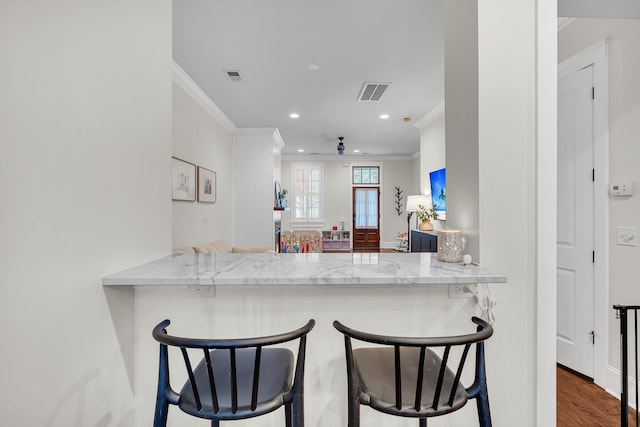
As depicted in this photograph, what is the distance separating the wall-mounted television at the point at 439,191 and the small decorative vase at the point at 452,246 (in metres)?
3.48

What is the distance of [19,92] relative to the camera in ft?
3.23

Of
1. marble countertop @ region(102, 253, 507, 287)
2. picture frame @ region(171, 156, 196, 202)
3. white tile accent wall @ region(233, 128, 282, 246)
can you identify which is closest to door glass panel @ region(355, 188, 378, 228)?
white tile accent wall @ region(233, 128, 282, 246)

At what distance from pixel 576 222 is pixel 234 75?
Answer: 3.66m

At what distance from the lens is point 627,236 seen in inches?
80.8

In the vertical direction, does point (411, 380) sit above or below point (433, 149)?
below

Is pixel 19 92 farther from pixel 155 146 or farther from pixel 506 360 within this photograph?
pixel 506 360

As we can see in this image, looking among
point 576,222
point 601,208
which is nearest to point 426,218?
point 576,222

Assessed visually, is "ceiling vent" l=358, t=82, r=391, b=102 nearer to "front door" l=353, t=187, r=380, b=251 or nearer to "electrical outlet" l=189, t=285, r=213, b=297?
"electrical outlet" l=189, t=285, r=213, b=297

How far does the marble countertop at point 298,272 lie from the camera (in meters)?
1.15

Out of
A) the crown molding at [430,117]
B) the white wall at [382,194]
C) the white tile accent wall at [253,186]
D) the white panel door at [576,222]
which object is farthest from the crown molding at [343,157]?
the white panel door at [576,222]

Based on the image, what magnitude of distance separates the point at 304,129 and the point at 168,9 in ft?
15.4

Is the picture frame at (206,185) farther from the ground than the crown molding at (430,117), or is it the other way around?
the crown molding at (430,117)

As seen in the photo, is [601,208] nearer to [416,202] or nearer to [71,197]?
[71,197]

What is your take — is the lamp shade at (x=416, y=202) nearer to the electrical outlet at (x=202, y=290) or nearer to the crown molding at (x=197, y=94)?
the crown molding at (x=197, y=94)
